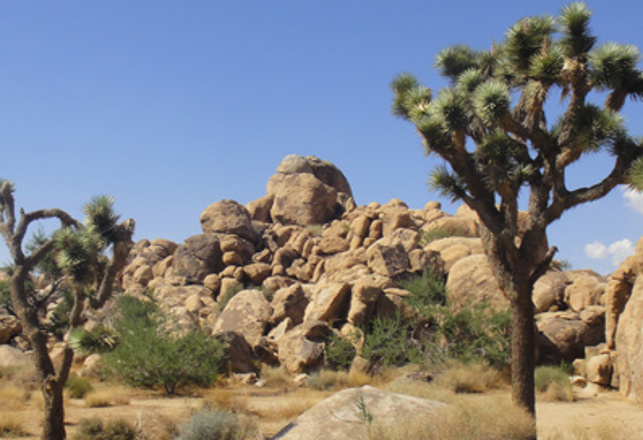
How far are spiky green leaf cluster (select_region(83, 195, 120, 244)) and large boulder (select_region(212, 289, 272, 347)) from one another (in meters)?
11.2

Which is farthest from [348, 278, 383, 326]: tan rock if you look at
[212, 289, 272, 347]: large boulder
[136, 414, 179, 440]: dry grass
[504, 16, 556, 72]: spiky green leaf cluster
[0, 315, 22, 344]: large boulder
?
[0, 315, 22, 344]: large boulder

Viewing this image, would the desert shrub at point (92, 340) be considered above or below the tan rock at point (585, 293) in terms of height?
below

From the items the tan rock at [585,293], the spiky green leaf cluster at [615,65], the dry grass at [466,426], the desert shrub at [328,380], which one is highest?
the spiky green leaf cluster at [615,65]

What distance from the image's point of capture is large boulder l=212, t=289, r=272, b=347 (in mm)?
22078

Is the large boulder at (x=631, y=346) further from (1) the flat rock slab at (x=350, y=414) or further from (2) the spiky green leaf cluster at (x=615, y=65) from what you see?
(1) the flat rock slab at (x=350, y=414)

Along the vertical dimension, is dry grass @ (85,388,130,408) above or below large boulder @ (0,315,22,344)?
below

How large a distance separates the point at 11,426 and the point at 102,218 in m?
4.30

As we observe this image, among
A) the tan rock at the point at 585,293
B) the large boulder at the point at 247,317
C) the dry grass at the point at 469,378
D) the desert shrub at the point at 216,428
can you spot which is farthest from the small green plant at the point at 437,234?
the desert shrub at the point at 216,428

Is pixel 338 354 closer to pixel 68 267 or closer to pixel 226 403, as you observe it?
pixel 226 403

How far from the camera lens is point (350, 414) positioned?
8.04 metres

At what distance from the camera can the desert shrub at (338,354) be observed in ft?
62.0

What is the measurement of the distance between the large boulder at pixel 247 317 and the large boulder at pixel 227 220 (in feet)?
41.4

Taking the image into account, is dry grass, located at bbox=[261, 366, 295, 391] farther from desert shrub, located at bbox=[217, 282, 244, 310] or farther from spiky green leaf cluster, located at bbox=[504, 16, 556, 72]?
spiky green leaf cluster, located at bbox=[504, 16, 556, 72]

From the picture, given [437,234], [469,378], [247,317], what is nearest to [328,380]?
[469,378]
